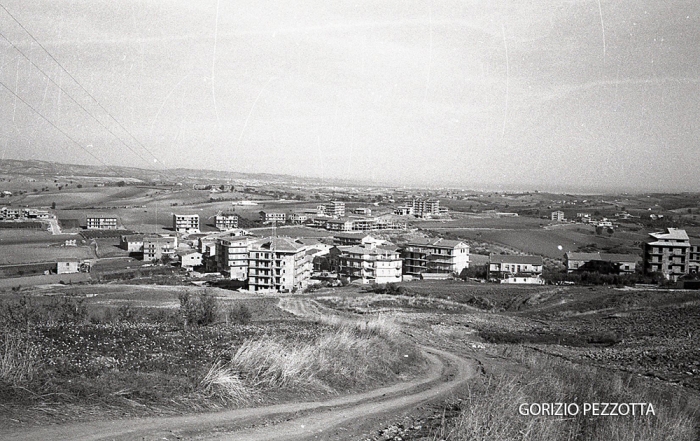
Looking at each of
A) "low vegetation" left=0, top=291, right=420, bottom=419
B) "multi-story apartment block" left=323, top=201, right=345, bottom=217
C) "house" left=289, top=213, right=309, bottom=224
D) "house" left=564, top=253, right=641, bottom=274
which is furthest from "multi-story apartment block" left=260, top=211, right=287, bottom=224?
"low vegetation" left=0, top=291, right=420, bottom=419

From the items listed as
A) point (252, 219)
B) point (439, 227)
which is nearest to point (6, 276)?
point (252, 219)

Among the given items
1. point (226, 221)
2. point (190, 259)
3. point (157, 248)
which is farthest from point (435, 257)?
point (226, 221)

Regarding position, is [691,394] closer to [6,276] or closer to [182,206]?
[6,276]

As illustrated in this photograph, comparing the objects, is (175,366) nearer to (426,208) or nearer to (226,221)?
(226,221)

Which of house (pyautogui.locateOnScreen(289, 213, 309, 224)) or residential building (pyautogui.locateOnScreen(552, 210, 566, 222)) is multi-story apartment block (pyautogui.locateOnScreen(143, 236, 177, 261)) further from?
residential building (pyautogui.locateOnScreen(552, 210, 566, 222))

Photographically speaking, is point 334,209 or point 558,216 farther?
point 334,209
